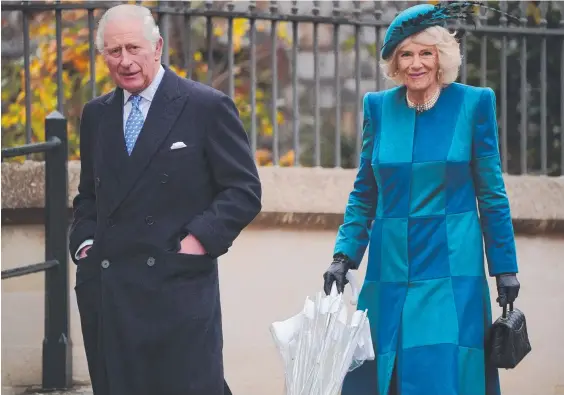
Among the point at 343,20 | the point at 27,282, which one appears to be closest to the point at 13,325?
the point at 27,282

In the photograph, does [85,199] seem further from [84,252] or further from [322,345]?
[322,345]

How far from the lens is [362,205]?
18.5 feet

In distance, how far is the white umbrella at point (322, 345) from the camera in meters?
5.20

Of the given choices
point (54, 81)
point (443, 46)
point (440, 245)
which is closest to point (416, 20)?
point (443, 46)

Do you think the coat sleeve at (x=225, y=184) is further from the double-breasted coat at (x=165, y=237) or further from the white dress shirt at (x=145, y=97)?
the white dress shirt at (x=145, y=97)

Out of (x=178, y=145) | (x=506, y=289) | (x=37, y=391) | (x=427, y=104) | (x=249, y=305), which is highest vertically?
(x=427, y=104)

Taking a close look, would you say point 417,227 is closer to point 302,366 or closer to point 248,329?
point 302,366

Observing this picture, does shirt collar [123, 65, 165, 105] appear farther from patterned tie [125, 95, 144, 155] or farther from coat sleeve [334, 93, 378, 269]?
coat sleeve [334, 93, 378, 269]

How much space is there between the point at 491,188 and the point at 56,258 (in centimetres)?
331

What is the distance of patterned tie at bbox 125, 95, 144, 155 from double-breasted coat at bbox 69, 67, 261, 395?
0.03 m

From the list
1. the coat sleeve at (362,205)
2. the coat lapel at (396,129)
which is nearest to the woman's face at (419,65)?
the coat lapel at (396,129)

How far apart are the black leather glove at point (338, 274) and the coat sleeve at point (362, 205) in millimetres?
25

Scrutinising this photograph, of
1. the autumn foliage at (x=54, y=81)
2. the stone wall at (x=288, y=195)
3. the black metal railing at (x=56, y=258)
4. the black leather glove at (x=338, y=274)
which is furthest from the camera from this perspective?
the autumn foliage at (x=54, y=81)

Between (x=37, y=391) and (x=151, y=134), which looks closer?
(x=151, y=134)
